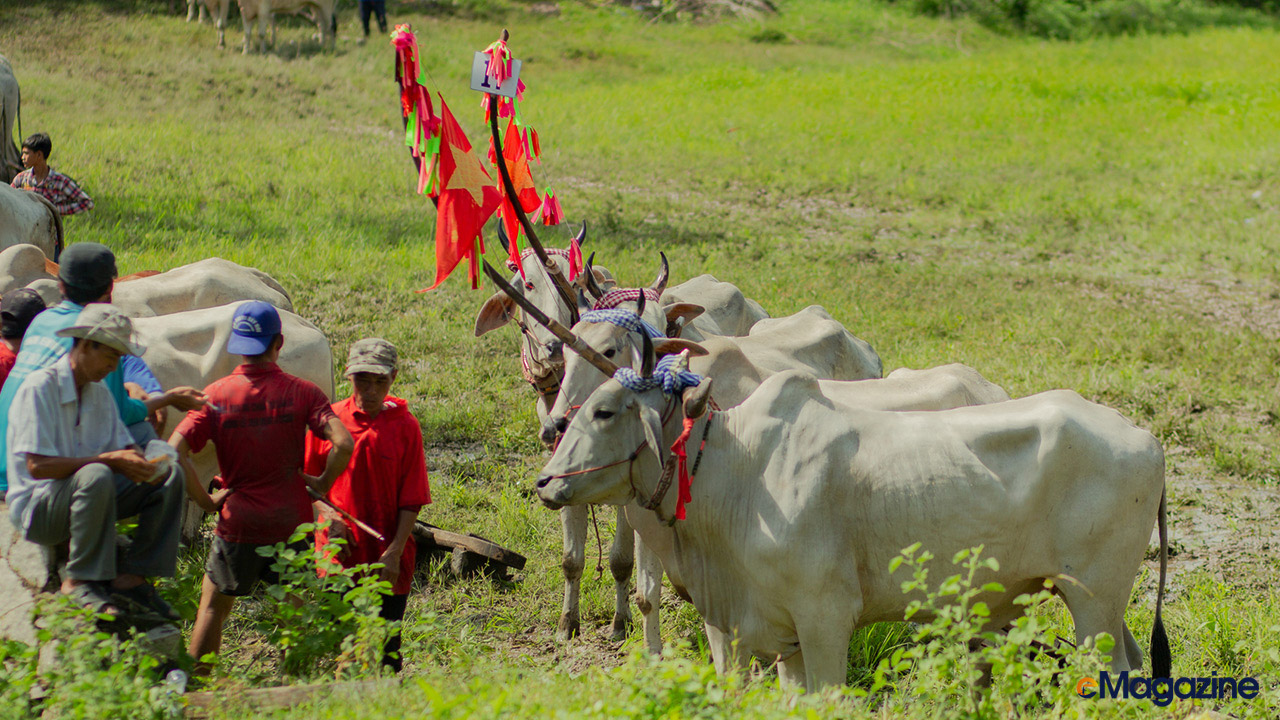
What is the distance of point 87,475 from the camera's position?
3.66 m

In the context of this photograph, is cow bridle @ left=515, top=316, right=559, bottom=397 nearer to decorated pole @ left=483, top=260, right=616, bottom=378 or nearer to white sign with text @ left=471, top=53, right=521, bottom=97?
decorated pole @ left=483, top=260, right=616, bottom=378

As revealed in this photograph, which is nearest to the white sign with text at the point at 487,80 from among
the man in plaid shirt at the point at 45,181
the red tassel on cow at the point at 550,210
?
the red tassel on cow at the point at 550,210

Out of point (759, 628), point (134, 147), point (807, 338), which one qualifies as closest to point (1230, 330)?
point (807, 338)

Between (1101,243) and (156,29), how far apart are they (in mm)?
16887

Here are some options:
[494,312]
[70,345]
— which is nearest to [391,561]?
[70,345]

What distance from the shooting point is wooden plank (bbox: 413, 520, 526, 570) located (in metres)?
5.86

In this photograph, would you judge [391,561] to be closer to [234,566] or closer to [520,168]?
[234,566]

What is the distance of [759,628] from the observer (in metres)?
4.31

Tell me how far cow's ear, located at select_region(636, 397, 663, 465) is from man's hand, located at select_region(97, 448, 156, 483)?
169 cm

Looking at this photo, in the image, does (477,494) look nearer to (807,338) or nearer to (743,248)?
(807,338)

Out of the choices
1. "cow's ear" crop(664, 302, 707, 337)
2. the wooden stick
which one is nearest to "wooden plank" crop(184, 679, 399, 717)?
the wooden stick

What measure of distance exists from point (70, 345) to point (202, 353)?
1913mm

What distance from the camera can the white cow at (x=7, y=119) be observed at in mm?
10102

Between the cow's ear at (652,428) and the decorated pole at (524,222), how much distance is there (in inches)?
55.6
